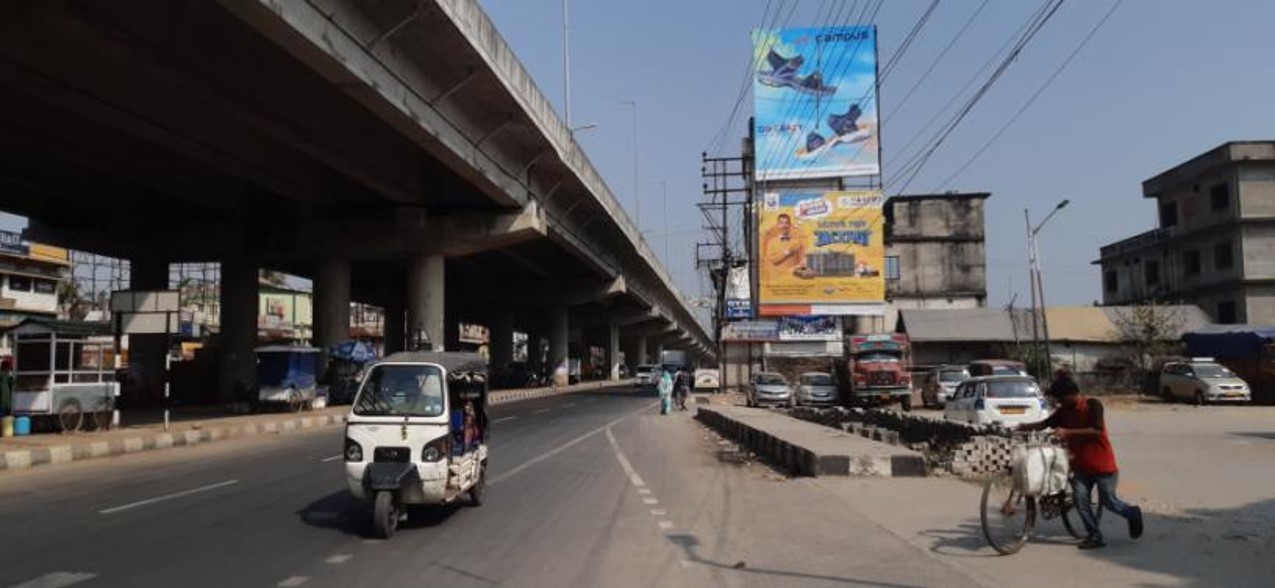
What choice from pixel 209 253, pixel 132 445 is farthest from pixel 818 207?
pixel 132 445

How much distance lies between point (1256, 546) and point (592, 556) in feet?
19.3

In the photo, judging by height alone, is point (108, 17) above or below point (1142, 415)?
above

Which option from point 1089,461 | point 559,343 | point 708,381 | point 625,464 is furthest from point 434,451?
point 559,343

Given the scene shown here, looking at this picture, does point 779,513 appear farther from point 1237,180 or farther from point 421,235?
point 1237,180

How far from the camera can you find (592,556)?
8.91m

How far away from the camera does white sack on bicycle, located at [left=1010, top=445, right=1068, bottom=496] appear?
870 cm

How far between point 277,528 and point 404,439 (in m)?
1.75

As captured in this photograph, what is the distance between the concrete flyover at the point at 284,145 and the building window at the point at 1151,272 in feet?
132


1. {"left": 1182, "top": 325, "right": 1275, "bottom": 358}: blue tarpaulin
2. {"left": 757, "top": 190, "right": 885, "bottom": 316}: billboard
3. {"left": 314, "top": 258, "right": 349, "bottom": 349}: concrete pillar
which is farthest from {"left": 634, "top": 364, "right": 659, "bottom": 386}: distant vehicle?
{"left": 1182, "top": 325, "right": 1275, "bottom": 358}: blue tarpaulin

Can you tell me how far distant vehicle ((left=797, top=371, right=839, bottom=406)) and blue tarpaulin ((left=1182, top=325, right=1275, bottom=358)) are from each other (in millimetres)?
17260

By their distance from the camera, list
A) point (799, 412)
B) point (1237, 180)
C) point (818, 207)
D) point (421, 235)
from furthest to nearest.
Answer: point (1237, 180) < point (818, 207) < point (421, 235) < point (799, 412)

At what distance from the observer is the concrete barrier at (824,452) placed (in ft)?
48.7

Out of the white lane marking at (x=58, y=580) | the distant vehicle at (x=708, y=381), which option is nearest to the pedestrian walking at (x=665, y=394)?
the distant vehicle at (x=708, y=381)

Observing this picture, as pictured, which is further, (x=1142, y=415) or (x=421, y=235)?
(x=421, y=235)
